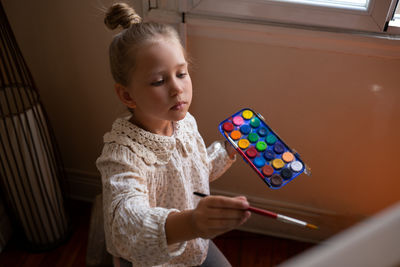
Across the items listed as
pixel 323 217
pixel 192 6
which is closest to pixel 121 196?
pixel 192 6

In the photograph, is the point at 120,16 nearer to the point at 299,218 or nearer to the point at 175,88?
the point at 175,88

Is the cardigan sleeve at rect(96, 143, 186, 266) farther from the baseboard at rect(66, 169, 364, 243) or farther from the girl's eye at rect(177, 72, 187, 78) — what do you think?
the baseboard at rect(66, 169, 364, 243)

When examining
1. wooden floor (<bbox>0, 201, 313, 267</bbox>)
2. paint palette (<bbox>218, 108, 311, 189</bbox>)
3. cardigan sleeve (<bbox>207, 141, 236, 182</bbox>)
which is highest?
paint palette (<bbox>218, 108, 311, 189</bbox>)

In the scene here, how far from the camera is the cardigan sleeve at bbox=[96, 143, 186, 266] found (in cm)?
65

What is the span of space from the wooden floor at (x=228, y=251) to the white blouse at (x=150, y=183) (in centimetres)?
56

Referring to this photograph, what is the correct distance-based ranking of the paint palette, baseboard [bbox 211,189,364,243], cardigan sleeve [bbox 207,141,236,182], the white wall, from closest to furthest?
the paint palette → cardigan sleeve [bbox 207,141,236,182] → the white wall → baseboard [bbox 211,189,364,243]

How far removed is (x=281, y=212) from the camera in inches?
Answer: 57.3

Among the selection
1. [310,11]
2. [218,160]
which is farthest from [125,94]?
[310,11]

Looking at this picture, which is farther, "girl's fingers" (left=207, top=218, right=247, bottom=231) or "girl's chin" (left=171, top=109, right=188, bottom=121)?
"girl's chin" (left=171, top=109, right=188, bottom=121)

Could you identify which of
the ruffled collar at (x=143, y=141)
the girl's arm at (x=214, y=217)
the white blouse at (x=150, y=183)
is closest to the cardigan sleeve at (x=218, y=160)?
the white blouse at (x=150, y=183)

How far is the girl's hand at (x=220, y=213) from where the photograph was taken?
58 cm

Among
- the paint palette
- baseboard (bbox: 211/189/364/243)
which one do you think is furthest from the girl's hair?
baseboard (bbox: 211/189/364/243)

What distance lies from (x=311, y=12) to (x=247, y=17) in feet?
0.57

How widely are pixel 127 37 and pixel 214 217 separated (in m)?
0.41
